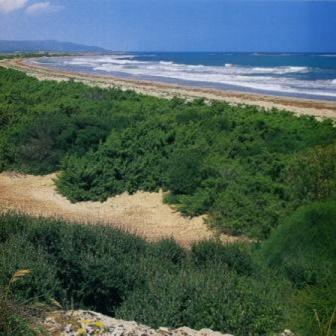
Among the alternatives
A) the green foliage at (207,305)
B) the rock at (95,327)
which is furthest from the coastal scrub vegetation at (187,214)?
the rock at (95,327)

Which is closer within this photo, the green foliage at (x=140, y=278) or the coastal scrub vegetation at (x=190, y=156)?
the green foliage at (x=140, y=278)

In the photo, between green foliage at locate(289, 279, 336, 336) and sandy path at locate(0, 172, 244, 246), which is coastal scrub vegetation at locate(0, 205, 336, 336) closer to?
green foliage at locate(289, 279, 336, 336)

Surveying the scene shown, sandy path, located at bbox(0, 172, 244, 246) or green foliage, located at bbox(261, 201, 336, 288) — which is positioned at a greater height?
green foliage, located at bbox(261, 201, 336, 288)

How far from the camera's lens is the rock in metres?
5.83

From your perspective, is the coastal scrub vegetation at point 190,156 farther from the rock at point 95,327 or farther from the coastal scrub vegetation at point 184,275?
the rock at point 95,327

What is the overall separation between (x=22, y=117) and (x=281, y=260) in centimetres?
1526

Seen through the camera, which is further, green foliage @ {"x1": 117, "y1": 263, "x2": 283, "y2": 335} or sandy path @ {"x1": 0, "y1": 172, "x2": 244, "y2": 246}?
sandy path @ {"x1": 0, "y1": 172, "x2": 244, "y2": 246}

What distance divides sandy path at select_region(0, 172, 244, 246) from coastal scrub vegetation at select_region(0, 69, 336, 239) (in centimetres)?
33

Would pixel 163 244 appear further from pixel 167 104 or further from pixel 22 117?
pixel 167 104

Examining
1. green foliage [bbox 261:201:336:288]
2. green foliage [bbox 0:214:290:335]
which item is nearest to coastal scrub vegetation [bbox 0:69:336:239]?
green foliage [bbox 261:201:336:288]

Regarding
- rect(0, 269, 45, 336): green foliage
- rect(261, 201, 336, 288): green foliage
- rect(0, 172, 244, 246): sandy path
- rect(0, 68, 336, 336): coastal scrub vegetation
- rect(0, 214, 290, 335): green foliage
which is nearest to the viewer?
rect(0, 269, 45, 336): green foliage

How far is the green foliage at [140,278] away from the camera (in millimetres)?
6711

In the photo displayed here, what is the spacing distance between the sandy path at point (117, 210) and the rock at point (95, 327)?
615 centimetres

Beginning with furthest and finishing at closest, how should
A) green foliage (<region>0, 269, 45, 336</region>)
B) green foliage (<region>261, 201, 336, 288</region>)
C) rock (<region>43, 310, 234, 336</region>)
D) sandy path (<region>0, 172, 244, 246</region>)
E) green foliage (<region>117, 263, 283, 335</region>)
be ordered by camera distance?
sandy path (<region>0, 172, 244, 246</region>) → green foliage (<region>261, 201, 336, 288</region>) → green foliage (<region>117, 263, 283, 335</region>) → rock (<region>43, 310, 234, 336</region>) → green foliage (<region>0, 269, 45, 336</region>)
